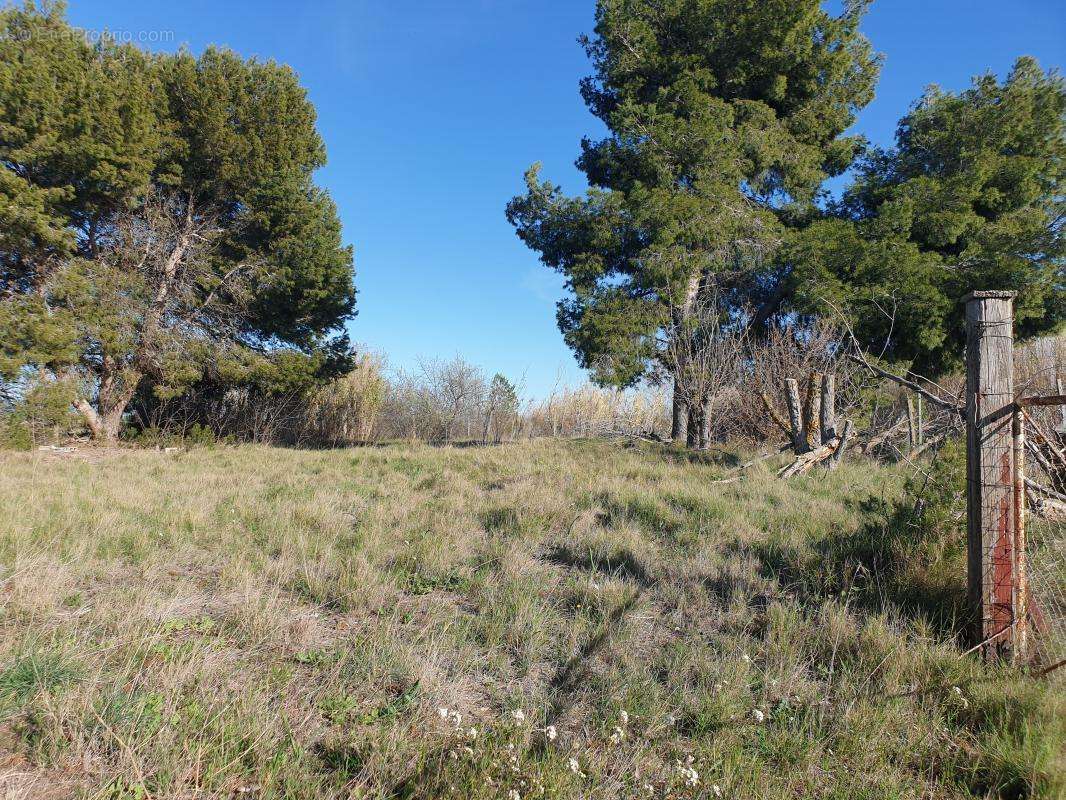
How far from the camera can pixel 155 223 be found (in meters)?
13.8

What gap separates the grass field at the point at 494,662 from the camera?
2.08 metres

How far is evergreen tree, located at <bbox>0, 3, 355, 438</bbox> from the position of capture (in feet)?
36.3

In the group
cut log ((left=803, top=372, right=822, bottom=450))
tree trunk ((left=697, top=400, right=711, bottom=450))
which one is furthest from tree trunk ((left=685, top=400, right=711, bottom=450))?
cut log ((left=803, top=372, right=822, bottom=450))

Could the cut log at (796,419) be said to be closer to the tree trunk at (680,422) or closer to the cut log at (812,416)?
the cut log at (812,416)

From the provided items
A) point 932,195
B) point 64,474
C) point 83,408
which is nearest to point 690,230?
point 932,195

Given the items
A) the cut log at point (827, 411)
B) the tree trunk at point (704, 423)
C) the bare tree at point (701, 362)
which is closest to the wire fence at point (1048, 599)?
the cut log at point (827, 411)

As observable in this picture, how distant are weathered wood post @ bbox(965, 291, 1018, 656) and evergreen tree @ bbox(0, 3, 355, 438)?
14.8m

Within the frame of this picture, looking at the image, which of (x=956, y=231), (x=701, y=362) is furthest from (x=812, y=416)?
(x=956, y=231)

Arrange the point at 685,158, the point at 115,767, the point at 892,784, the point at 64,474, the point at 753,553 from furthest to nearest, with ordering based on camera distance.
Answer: the point at 685,158 → the point at 64,474 → the point at 753,553 → the point at 892,784 → the point at 115,767

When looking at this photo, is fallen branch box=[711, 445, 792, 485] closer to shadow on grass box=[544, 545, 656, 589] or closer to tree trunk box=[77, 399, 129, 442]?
shadow on grass box=[544, 545, 656, 589]

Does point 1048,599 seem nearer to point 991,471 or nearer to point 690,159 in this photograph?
point 991,471

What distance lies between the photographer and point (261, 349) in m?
16.0

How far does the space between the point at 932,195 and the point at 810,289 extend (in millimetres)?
4043

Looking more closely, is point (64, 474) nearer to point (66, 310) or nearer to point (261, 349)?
point (66, 310)
